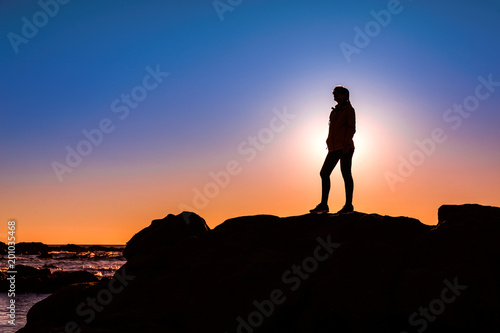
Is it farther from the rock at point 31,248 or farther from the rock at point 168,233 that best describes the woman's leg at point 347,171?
the rock at point 31,248

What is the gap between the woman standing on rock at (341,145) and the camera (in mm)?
11555

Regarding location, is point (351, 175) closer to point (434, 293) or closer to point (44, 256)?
point (434, 293)

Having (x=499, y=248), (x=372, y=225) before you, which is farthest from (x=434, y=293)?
(x=372, y=225)

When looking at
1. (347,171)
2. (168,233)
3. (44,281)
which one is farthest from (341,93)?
(44,281)

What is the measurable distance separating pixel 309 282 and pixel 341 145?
3.81 metres

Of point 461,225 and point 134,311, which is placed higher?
point 461,225

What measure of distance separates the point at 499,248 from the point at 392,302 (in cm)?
263

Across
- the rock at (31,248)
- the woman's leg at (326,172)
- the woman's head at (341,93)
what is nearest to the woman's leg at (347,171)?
the woman's leg at (326,172)

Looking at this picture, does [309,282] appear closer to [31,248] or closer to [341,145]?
[341,145]

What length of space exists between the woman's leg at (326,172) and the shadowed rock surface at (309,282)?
0.60 metres

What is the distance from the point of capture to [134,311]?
9930 millimetres

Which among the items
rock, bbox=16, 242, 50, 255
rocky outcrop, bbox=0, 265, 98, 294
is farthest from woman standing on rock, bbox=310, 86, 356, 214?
rock, bbox=16, 242, 50, 255

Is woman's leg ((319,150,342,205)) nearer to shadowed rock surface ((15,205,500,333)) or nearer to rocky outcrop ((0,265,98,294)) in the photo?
shadowed rock surface ((15,205,500,333))

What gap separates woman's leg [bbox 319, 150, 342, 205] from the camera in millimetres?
11930
